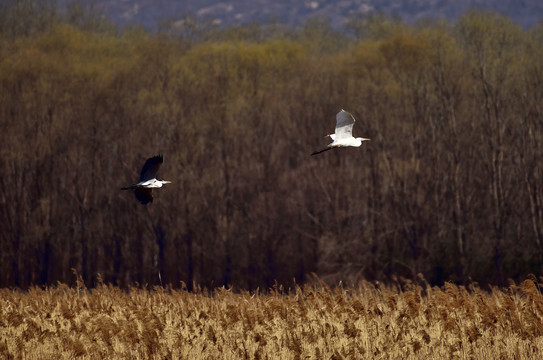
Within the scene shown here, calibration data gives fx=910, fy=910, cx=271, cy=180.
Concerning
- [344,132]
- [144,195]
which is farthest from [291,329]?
[344,132]

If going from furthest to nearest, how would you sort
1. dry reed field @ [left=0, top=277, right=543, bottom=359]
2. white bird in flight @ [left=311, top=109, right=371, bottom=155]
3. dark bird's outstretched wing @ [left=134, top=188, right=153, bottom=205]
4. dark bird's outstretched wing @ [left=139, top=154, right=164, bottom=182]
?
white bird in flight @ [left=311, top=109, right=371, bottom=155], dark bird's outstretched wing @ [left=134, top=188, right=153, bottom=205], dark bird's outstretched wing @ [left=139, top=154, right=164, bottom=182], dry reed field @ [left=0, top=277, right=543, bottom=359]

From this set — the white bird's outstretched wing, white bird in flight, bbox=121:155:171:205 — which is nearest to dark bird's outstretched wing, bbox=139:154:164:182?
white bird in flight, bbox=121:155:171:205

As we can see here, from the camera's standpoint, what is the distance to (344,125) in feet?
45.6

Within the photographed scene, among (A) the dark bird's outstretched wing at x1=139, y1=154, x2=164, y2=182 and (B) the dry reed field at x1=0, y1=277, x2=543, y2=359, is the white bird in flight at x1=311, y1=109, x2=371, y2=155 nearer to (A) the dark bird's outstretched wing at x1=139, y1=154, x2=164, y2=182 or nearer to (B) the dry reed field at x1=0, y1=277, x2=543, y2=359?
(B) the dry reed field at x1=0, y1=277, x2=543, y2=359

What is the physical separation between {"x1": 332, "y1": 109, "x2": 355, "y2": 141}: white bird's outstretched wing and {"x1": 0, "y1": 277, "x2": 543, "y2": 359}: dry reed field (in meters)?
2.41

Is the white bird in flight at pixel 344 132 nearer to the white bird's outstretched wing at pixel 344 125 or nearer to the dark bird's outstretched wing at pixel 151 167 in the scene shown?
the white bird's outstretched wing at pixel 344 125

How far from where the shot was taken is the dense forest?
3416 centimetres

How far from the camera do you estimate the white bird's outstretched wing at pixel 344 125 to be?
45.1 ft

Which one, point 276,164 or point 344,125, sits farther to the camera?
point 276,164

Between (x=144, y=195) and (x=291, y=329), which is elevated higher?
(x=144, y=195)

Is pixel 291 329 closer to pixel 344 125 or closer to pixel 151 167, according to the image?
pixel 151 167

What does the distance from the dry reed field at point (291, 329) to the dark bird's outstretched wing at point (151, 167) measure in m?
2.00

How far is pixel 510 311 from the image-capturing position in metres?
12.2

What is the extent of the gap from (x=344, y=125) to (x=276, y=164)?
25017mm
